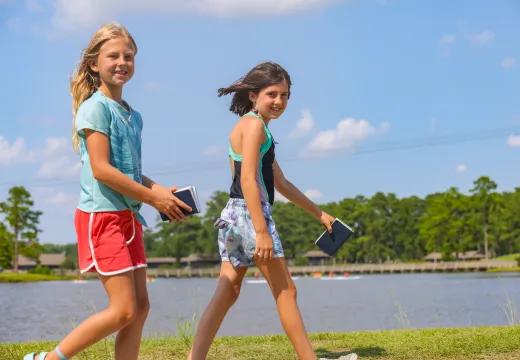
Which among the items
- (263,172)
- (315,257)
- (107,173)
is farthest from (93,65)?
(315,257)

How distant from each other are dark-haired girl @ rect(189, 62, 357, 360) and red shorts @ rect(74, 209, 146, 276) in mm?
612

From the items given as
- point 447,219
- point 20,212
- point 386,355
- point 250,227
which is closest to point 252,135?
point 250,227

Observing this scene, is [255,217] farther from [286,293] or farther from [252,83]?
[252,83]

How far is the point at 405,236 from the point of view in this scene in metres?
98.4

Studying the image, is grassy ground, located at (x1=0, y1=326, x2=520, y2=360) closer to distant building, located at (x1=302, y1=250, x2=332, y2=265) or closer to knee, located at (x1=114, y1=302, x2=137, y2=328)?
knee, located at (x1=114, y1=302, x2=137, y2=328)

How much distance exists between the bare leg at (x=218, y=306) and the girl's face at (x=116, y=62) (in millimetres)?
1089

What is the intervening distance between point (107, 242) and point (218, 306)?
907 mm

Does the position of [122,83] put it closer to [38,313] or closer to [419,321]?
[419,321]

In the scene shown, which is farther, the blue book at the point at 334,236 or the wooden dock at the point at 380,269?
Answer: the wooden dock at the point at 380,269

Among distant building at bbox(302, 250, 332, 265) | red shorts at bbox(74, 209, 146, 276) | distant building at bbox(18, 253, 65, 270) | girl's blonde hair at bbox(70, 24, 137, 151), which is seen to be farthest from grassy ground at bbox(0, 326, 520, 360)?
distant building at bbox(18, 253, 65, 270)

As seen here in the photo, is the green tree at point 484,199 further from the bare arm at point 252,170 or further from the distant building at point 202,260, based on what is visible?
the bare arm at point 252,170

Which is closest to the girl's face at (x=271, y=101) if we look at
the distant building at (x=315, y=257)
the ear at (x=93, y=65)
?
the ear at (x=93, y=65)

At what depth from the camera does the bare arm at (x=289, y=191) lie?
13.8 ft

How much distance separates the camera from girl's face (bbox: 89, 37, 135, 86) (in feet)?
11.1
